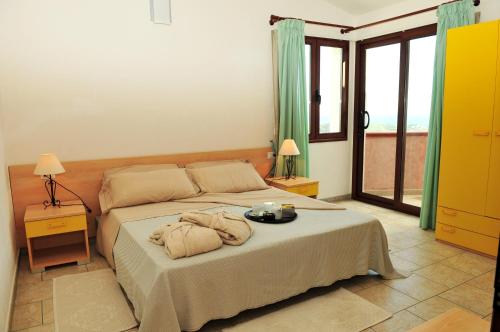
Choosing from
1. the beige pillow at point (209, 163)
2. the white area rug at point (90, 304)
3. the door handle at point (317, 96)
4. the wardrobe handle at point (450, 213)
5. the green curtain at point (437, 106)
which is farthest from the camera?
the door handle at point (317, 96)

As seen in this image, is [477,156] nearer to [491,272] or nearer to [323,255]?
[491,272]

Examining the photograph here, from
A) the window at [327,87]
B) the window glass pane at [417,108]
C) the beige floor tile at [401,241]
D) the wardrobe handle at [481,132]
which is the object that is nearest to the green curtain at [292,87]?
the window at [327,87]

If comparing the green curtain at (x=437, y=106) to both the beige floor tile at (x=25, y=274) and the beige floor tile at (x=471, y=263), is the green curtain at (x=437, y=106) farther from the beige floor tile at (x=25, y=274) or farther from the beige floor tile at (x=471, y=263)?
the beige floor tile at (x=25, y=274)

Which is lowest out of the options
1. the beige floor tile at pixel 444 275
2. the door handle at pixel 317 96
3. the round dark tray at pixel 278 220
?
the beige floor tile at pixel 444 275

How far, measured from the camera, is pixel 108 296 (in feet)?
8.66

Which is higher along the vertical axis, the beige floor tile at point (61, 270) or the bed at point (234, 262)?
the bed at point (234, 262)

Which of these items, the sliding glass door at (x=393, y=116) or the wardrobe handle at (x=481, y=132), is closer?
the wardrobe handle at (x=481, y=132)

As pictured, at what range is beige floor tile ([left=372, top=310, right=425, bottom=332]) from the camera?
7.30 feet

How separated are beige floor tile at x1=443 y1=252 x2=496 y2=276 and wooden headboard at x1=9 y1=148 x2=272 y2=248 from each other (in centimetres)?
257

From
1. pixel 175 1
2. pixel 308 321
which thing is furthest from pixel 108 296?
pixel 175 1

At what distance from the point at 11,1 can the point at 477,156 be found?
4239 millimetres

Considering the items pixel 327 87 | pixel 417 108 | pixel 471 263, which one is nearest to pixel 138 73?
pixel 327 87

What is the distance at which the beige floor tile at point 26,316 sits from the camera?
2309 millimetres

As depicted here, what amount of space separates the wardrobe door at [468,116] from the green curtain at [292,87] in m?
1.59
